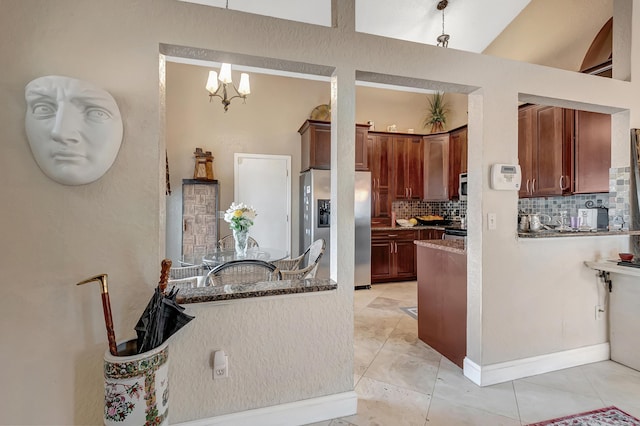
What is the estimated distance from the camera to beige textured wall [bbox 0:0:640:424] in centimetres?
133

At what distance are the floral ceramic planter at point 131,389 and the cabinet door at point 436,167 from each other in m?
4.97


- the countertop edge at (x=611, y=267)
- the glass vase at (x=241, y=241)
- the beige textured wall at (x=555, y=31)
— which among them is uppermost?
the beige textured wall at (x=555, y=31)

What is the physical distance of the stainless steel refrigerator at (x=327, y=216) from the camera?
436cm

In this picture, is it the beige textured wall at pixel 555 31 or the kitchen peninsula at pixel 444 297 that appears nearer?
the kitchen peninsula at pixel 444 297

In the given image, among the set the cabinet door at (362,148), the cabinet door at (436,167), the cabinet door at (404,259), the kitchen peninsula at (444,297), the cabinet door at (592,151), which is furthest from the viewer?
the cabinet door at (436,167)


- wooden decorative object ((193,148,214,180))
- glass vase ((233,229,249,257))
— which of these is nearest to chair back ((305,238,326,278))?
glass vase ((233,229,249,257))

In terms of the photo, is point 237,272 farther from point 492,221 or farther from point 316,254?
point 492,221

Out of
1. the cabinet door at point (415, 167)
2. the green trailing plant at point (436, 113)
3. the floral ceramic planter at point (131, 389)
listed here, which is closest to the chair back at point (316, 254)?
the floral ceramic planter at point (131, 389)

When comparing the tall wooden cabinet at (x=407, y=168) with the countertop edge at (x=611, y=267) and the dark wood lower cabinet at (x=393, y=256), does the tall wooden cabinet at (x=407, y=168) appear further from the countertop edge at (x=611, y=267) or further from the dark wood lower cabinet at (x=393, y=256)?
the countertop edge at (x=611, y=267)

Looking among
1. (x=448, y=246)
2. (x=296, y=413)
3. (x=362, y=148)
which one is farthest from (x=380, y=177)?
(x=296, y=413)

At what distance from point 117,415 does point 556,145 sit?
465cm

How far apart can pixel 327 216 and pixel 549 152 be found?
2934 mm

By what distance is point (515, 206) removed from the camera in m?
2.15

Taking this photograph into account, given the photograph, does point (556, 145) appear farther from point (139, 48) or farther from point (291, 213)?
point (139, 48)
